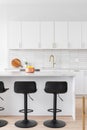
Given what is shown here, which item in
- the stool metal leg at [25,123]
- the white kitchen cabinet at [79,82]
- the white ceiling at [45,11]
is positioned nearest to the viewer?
the stool metal leg at [25,123]

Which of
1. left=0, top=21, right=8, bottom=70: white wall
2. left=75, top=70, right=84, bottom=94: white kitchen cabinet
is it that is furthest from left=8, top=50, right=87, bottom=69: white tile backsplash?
left=75, top=70, right=84, bottom=94: white kitchen cabinet

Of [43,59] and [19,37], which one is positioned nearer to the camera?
[19,37]

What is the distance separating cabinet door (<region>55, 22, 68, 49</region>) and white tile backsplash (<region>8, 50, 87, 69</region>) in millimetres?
399

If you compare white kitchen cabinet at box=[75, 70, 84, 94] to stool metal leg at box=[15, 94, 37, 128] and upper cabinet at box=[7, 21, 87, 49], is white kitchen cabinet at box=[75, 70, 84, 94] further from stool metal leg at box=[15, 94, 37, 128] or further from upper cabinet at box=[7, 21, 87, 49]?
stool metal leg at box=[15, 94, 37, 128]

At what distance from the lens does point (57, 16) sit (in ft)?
21.1

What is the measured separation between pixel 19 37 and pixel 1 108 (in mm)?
2574

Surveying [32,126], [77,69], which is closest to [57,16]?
[77,69]

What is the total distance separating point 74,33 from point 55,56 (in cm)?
100

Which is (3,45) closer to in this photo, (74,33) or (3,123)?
(74,33)

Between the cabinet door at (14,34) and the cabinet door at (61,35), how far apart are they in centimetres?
117

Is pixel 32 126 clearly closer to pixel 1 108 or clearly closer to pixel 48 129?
pixel 48 129

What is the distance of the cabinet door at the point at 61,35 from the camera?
6.03m

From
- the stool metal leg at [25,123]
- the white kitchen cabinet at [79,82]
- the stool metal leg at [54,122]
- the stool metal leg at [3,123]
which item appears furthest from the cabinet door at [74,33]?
the stool metal leg at [3,123]

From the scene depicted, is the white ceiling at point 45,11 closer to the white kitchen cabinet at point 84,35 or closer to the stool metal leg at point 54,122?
the white kitchen cabinet at point 84,35
